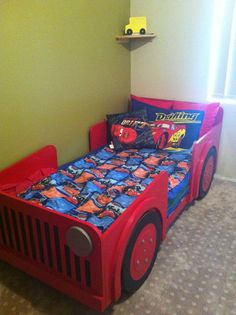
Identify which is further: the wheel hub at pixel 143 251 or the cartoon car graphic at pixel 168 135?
the cartoon car graphic at pixel 168 135

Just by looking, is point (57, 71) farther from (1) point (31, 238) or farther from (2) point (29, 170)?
(1) point (31, 238)

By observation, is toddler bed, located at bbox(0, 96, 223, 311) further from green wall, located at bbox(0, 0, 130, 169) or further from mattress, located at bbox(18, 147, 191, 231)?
green wall, located at bbox(0, 0, 130, 169)

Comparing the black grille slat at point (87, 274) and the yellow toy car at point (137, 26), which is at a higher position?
the yellow toy car at point (137, 26)

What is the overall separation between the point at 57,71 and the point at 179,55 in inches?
44.0

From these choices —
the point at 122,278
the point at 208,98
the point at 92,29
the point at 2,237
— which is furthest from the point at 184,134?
the point at 2,237

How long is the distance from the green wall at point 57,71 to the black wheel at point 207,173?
0.94 m

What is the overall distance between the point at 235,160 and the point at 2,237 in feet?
6.39

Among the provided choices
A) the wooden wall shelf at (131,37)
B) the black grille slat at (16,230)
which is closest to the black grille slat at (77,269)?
the black grille slat at (16,230)

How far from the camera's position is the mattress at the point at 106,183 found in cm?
144

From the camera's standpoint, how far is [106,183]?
173 cm

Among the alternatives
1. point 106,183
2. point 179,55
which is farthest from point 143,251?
point 179,55

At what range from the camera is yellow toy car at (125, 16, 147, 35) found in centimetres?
239

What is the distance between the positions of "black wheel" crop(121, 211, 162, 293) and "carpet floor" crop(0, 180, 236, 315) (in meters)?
0.09

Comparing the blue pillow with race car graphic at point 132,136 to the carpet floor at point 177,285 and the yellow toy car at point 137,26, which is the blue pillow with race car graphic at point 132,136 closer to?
the carpet floor at point 177,285
